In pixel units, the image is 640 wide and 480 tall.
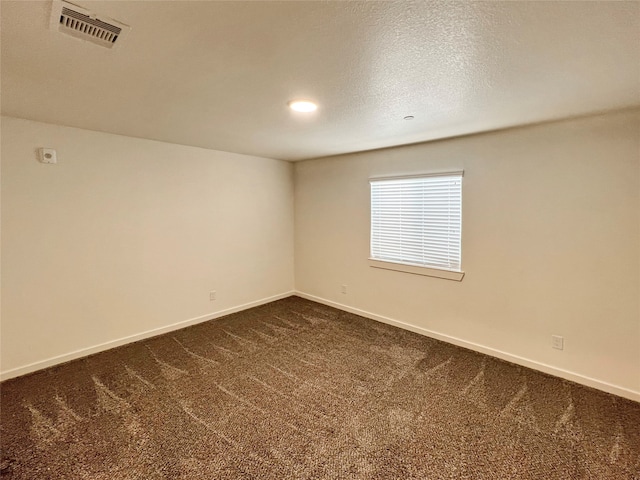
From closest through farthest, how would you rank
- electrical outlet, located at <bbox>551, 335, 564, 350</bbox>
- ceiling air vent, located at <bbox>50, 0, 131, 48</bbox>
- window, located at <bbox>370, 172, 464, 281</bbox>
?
1. ceiling air vent, located at <bbox>50, 0, 131, 48</bbox>
2. electrical outlet, located at <bbox>551, 335, 564, 350</bbox>
3. window, located at <bbox>370, 172, 464, 281</bbox>

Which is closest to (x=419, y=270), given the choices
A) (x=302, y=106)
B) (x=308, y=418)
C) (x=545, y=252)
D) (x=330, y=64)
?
(x=545, y=252)

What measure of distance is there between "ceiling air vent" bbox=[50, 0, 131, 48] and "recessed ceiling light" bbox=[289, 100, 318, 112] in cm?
108

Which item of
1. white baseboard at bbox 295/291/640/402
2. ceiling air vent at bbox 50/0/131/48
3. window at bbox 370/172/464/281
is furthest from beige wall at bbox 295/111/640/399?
ceiling air vent at bbox 50/0/131/48

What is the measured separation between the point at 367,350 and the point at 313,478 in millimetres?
1619

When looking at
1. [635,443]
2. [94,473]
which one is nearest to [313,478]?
[94,473]

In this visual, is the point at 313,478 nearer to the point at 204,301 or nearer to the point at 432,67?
the point at 432,67

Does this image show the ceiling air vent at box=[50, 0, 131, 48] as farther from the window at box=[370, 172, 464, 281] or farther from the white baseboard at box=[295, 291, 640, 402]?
the white baseboard at box=[295, 291, 640, 402]

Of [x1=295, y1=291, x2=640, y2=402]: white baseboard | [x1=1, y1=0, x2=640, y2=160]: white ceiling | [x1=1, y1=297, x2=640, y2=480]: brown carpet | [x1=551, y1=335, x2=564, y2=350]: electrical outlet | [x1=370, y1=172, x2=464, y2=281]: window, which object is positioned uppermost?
[x1=1, y1=0, x2=640, y2=160]: white ceiling

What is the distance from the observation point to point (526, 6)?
3.69ft

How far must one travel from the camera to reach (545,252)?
2.64 meters

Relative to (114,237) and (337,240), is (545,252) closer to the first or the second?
(337,240)

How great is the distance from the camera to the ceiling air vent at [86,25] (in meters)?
1.17

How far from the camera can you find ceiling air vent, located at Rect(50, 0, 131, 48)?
1.17 metres

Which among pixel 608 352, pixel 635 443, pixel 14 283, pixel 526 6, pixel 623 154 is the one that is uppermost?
pixel 526 6
